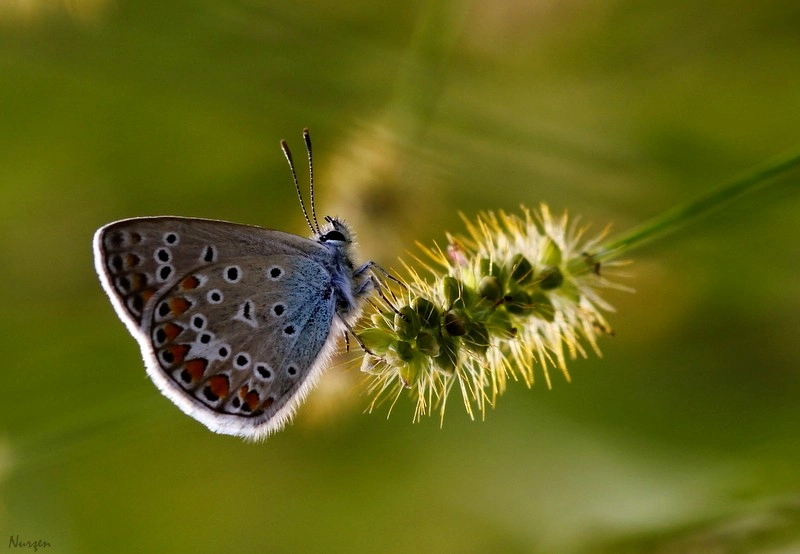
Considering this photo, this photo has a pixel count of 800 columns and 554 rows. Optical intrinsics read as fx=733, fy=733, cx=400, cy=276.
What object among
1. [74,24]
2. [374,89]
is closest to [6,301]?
[74,24]

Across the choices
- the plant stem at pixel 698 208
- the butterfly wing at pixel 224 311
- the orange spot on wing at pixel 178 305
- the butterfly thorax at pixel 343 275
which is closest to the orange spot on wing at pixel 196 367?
the butterfly wing at pixel 224 311

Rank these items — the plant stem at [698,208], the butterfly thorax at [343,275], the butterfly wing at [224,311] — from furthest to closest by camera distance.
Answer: the butterfly thorax at [343,275] < the butterfly wing at [224,311] < the plant stem at [698,208]

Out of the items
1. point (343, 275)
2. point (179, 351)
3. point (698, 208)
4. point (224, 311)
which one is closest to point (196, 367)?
point (179, 351)

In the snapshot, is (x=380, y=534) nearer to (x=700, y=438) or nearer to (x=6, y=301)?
(x=700, y=438)

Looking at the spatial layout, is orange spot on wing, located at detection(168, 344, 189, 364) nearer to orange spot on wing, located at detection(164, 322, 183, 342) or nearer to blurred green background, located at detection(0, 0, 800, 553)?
orange spot on wing, located at detection(164, 322, 183, 342)

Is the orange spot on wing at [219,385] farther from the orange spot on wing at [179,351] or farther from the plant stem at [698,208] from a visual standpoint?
the plant stem at [698,208]

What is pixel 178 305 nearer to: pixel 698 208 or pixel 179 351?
pixel 179 351
